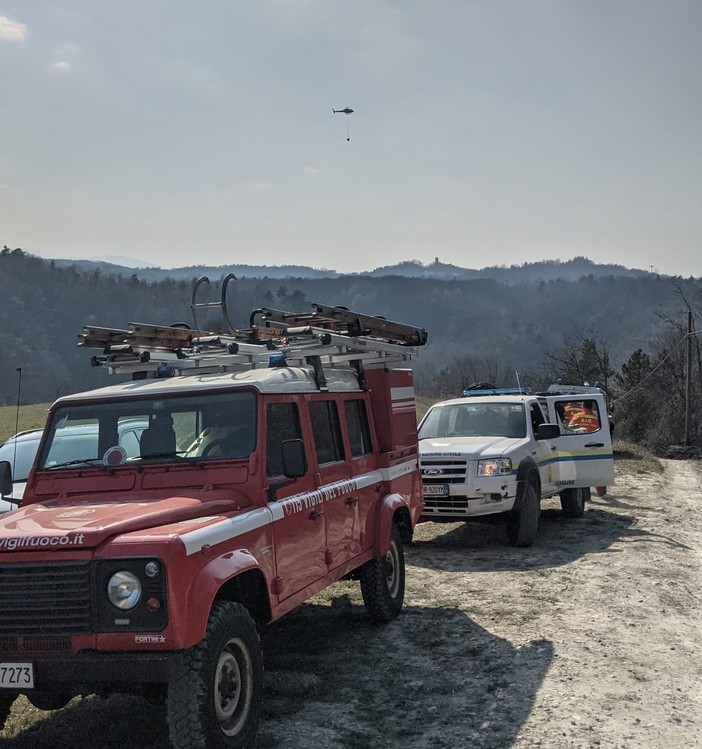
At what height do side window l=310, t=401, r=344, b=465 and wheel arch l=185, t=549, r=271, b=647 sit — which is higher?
side window l=310, t=401, r=344, b=465

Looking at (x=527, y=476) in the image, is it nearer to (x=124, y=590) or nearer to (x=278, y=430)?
(x=278, y=430)

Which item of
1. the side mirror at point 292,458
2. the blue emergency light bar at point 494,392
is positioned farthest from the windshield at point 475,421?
the side mirror at point 292,458

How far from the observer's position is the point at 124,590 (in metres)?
4.28

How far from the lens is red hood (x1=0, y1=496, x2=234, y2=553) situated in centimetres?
440

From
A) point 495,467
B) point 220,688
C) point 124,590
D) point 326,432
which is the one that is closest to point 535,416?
point 495,467

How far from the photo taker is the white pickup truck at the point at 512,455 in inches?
438

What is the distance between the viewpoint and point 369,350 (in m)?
7.64

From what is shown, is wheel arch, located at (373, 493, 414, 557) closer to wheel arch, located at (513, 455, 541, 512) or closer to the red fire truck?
the red fire truck

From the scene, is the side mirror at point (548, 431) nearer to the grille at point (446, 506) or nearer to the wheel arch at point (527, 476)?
the wheel arch at point (527, 476)

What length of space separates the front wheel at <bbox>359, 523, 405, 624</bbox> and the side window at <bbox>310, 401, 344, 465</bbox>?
1.15m

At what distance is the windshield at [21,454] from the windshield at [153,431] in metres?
3.93

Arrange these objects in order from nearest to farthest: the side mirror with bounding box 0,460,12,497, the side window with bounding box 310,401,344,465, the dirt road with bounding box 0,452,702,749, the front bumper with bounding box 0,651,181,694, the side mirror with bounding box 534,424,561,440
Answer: the front bumper with bounding box 0,651,181,694
the dirt road with bounding box 0,452,702,749
the side mirror with bounding box 0,460,12,497
the side window with bounding box 310,401,344,465
the side mirror with bounding box 534,424,561,440

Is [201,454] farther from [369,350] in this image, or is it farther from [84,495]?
[369,350]

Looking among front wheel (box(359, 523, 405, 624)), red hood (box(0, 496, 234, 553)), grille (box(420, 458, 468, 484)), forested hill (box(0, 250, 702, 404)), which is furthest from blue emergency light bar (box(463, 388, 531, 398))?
forested hill (box(0, 250, 702, 404))
